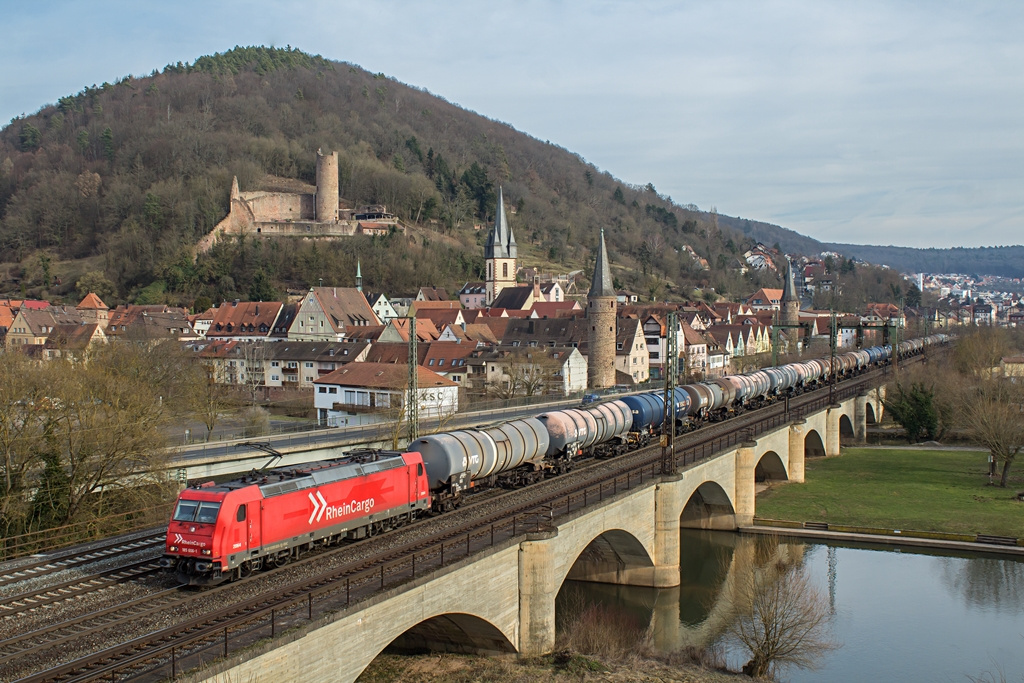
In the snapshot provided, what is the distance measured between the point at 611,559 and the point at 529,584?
12.8 metres

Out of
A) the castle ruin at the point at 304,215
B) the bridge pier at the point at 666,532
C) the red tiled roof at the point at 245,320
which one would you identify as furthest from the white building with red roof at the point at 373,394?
the castle ruin at the point at 304,215

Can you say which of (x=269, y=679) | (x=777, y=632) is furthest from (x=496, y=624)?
(x=777, y=632)

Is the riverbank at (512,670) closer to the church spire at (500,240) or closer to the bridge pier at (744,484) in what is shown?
the bridge pier at (744,484)

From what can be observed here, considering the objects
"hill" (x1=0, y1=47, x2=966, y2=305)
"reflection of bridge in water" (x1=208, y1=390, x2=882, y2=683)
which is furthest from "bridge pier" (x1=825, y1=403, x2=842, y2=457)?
"hill" (x1=0, y1=47, x2=966, y2=305)

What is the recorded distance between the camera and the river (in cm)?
2878

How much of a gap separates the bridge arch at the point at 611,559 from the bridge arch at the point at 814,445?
3155 cm

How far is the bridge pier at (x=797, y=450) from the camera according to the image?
5503 centimetres

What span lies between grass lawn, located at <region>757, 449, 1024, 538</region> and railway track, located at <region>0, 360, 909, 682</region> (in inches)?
606

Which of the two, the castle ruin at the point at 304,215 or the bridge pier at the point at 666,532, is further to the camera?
the castle ruin at the point at 304,215

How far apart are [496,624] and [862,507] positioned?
3261cm

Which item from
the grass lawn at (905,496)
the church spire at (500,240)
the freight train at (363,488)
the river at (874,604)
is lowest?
the river at (874,604)

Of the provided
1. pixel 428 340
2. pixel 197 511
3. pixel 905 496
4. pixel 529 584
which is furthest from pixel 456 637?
pixel 428 340

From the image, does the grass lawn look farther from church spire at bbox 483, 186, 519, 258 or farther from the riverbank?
church spire at bbox 483, 186, 519, 258

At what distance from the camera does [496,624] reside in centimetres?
2259
